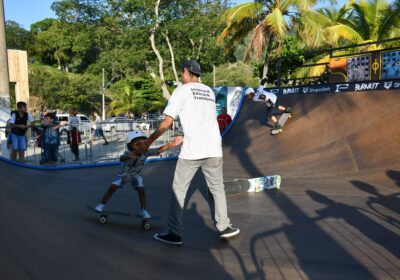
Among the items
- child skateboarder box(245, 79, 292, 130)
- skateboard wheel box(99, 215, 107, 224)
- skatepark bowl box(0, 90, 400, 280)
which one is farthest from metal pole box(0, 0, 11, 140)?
skateboard wheel box(99, 215, 107, 224)

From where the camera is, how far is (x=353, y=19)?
19.1 m

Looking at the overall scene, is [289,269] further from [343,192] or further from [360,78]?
[360,78]

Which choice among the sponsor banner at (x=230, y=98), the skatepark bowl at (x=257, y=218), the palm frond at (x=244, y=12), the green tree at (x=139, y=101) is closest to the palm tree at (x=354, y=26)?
the palm frond at (x=244, y=12)

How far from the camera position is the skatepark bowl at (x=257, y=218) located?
126 inches

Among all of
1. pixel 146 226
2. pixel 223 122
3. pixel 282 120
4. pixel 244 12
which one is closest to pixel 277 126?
pixel 282 120

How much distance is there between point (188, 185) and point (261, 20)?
15.0 meters

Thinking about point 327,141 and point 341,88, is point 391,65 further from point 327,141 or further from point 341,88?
point 327,141

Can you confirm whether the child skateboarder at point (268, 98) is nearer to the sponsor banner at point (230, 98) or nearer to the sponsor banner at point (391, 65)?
the sponsor banner at point (391, 65)

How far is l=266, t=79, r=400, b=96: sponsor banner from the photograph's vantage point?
872 centimetres

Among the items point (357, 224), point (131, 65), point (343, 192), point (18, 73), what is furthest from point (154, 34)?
point (357, 224)

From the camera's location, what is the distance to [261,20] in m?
17.5

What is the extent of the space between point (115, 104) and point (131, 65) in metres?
10.1

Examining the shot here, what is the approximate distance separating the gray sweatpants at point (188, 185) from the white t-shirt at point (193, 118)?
0.29 ft

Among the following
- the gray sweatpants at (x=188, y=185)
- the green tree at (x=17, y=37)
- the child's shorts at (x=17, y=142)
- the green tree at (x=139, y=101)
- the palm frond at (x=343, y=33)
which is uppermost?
the green tree at (x=17, y=37)
